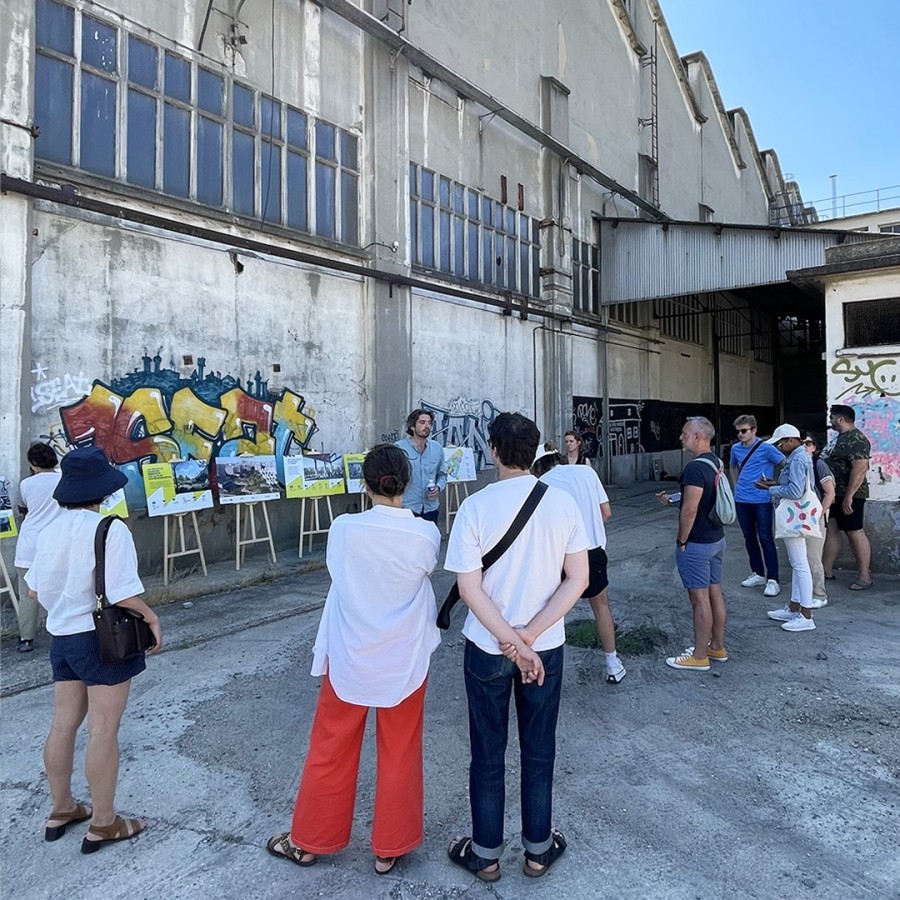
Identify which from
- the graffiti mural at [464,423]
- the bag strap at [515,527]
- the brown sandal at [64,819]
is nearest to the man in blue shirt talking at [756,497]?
the bag strap at [515,527]

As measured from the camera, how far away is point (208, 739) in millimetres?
3758

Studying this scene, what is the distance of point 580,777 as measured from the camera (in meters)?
3.30

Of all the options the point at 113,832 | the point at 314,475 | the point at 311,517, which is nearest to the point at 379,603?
the point at 113,832

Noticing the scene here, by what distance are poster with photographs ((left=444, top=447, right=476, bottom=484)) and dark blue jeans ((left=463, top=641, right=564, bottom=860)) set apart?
798cm

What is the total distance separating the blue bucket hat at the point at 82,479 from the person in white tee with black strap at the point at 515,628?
159cm

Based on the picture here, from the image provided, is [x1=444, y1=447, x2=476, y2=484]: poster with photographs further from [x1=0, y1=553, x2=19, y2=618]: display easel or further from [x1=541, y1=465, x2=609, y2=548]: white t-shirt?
[x1=0, y1=553, x2=19, y2=618]: display easel

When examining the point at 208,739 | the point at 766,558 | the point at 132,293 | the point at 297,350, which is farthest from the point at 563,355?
the point at 208,739

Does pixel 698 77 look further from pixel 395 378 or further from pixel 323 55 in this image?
pixel 395 378

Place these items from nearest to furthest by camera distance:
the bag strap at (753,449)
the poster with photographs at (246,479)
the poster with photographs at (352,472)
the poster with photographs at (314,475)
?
1. the bag strap at (753,449)
2. the poster with photographs at (246,479)
3. the poster with photographs at (314,475)
4. the poster with photographs at (352,472)

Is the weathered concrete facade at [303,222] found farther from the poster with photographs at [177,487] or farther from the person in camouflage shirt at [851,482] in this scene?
the person in camouflage shirt at [851,482]

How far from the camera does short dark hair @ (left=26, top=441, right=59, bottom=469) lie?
506cm

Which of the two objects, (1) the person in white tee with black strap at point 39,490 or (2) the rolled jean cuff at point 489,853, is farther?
(1) the person in white tee with black strap at point 39,490

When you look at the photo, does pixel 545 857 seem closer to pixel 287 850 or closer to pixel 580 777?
pixel 580 777

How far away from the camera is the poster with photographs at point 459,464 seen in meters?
10.6
